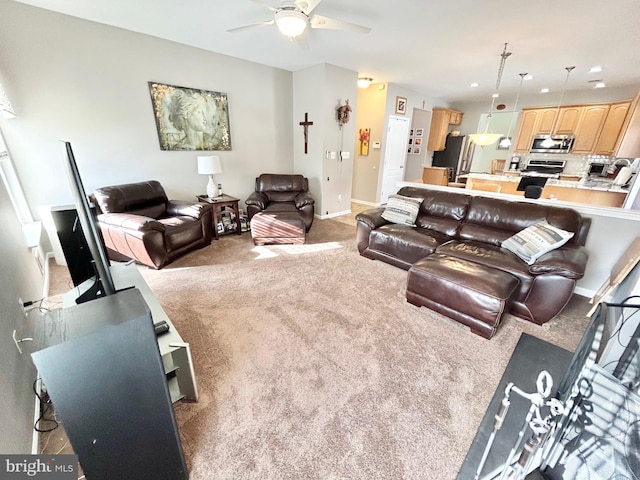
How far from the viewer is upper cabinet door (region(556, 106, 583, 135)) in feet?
17.9

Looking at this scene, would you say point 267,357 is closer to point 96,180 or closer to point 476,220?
point 476,220

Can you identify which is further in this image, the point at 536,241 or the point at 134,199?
the point at 134,199

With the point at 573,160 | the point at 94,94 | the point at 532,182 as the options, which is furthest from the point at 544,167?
the point at 94,94

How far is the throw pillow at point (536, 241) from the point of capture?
7.61ft

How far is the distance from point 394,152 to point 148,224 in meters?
5.32

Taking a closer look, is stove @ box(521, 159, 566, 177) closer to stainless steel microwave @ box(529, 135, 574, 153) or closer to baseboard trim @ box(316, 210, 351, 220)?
stainless steel microwave @ box(529, 135, 574, 153)

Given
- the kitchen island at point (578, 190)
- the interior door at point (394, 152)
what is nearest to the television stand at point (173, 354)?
the kitchen island at point (578, 190)

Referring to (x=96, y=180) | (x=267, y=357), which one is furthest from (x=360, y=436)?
(x=96, y=180)

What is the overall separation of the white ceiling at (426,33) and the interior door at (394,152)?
4.64 ft

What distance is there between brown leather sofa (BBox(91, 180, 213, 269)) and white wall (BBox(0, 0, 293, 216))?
347mm

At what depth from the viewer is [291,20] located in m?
2.10

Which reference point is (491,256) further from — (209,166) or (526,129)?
(526,129)

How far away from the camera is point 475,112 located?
710 cm

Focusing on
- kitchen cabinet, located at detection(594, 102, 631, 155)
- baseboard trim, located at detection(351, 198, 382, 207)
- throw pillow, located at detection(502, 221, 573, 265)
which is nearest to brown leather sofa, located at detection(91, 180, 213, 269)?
throw pillow, located at detection(502, 221, 573, 265)
